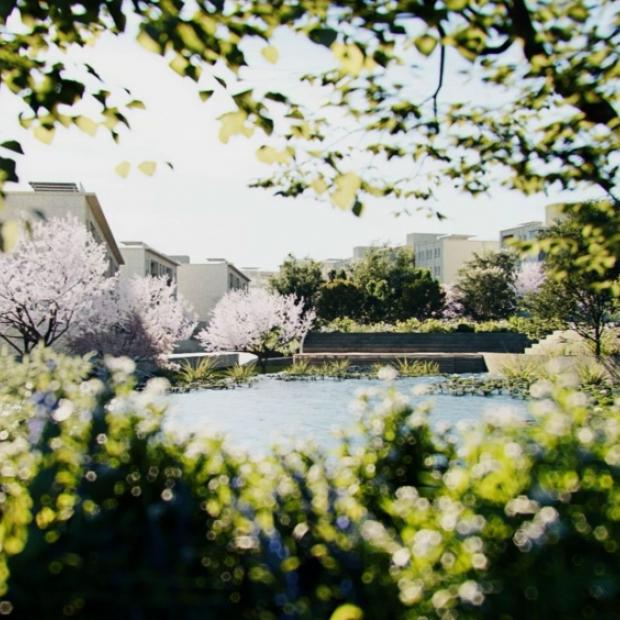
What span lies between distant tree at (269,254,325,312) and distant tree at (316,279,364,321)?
3.23 meters

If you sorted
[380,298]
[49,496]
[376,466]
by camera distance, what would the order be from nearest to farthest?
[49,496]
[376,466]
[380,298]

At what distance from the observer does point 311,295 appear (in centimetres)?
5947

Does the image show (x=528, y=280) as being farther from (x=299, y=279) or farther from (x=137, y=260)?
(x=137, y=260)

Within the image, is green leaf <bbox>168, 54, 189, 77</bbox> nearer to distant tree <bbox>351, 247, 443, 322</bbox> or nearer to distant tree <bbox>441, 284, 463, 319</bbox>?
distant tree <bbox>351, 247, 443, 322</bbox>

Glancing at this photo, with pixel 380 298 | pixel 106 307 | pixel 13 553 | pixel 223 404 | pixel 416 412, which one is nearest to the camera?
pixel 13 553

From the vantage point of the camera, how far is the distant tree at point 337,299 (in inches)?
2149

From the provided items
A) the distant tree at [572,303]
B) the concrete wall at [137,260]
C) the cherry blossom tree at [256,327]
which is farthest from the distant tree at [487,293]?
the distant tree at [572,303]

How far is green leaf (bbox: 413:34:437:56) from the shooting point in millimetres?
3707

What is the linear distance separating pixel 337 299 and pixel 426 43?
51125mm

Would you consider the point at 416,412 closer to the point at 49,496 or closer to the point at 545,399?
the point at 545,399

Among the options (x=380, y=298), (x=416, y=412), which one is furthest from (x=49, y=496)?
(x=380, y=298)

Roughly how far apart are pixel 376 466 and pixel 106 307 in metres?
27.2

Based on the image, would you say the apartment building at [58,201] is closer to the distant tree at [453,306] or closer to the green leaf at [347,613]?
the distant tree at [453,306]

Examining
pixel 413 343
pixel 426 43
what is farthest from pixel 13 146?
pixel 413 343
